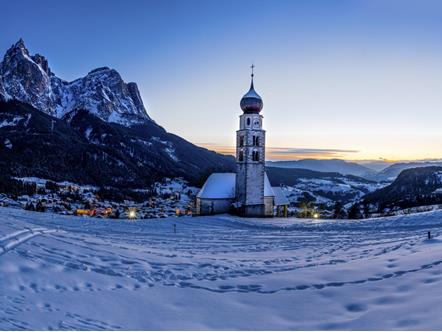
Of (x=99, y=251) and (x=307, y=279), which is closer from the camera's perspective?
(x=307, y=279)

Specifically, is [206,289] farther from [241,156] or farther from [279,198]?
[279,198]

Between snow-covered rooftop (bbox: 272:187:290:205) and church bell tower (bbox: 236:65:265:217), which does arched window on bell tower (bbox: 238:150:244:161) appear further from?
snow-covered rooftop (bbox: 272:187:290:205)

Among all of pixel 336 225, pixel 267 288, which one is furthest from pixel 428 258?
pixel 336 225

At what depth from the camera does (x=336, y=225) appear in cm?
3609

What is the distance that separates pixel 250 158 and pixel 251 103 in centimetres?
931

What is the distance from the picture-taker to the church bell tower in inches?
2256

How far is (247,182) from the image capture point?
57.4 meters

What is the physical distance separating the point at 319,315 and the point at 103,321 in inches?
204

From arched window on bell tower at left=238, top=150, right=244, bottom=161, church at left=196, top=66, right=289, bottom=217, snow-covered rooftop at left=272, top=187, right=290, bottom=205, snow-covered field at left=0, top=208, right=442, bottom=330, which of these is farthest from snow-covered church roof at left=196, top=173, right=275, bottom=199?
snow-covered field at left=0, top=208, right=442, bottom=330

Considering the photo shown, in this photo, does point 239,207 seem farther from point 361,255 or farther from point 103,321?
point 103,321

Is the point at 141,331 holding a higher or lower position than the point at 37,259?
lower

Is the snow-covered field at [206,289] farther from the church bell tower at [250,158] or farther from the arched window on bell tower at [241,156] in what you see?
the arched window on bell tower at [241,156]

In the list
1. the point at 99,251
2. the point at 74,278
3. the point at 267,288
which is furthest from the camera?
the point at 99,251

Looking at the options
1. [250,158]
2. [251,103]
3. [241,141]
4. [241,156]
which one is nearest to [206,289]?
[250,158]
